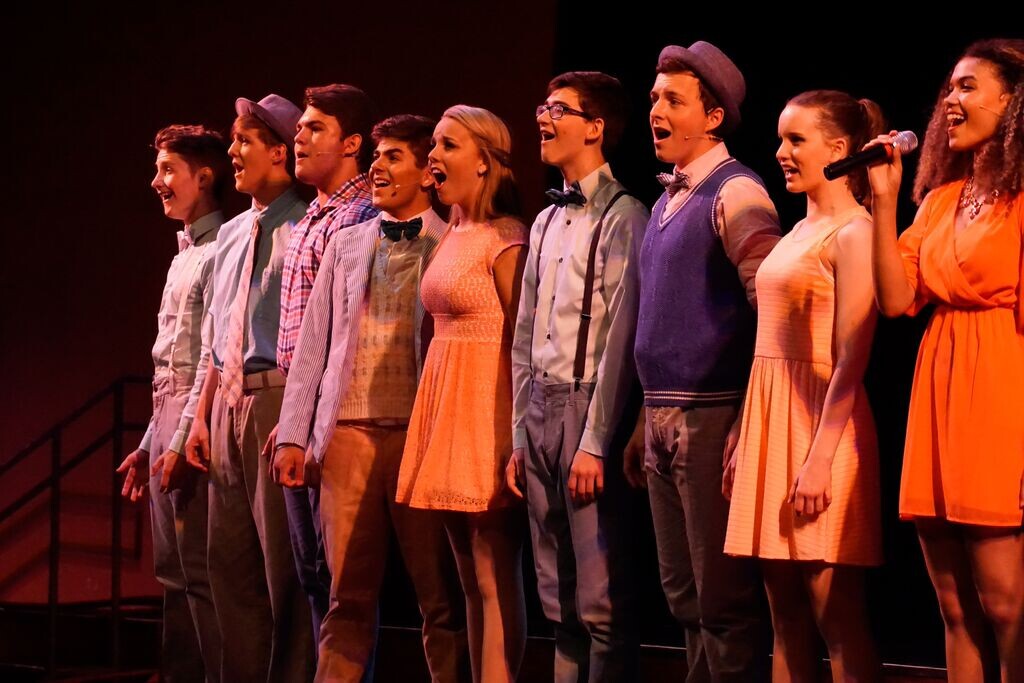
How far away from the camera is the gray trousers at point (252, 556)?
428 cm

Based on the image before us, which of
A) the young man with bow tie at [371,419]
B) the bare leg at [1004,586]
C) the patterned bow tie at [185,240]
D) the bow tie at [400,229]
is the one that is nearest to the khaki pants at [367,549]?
the young man with bow tie at [371,419]

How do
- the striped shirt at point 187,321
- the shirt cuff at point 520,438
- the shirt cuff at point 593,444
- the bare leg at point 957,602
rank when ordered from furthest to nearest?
1. the striped shirt at point 187,321
2. the shirt cuff at point 520,438
3. the shirt cuff at point 593,444
4. the bare leg at point 957,602

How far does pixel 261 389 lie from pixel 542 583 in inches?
47.4

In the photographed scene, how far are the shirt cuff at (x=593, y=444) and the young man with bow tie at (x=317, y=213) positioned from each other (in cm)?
101

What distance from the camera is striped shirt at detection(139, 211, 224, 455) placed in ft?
15.7

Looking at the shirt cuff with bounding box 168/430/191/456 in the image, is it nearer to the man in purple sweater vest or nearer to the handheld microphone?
the man in purple sweater vest

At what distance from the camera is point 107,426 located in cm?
703

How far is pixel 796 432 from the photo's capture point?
3.16 metres

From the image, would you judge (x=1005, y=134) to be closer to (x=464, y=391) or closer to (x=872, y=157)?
(x=872, y=157)

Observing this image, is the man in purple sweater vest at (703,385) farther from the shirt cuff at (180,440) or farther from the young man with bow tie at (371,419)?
the shirt cuff at (180,440)

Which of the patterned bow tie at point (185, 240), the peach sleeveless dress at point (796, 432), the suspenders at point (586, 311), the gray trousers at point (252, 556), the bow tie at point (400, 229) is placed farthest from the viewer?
the patterned bow tie at point (185, 240)

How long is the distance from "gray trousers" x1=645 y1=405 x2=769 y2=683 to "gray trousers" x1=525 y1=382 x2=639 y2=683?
6.1 inches

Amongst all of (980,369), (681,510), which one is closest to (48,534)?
(681,510)

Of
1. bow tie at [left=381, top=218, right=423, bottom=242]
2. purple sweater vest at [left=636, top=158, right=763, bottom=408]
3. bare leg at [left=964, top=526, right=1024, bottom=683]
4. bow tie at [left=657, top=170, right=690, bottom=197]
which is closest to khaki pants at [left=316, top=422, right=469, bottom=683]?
bow tie at [left=381, top=218, right=423, bottom=242]
